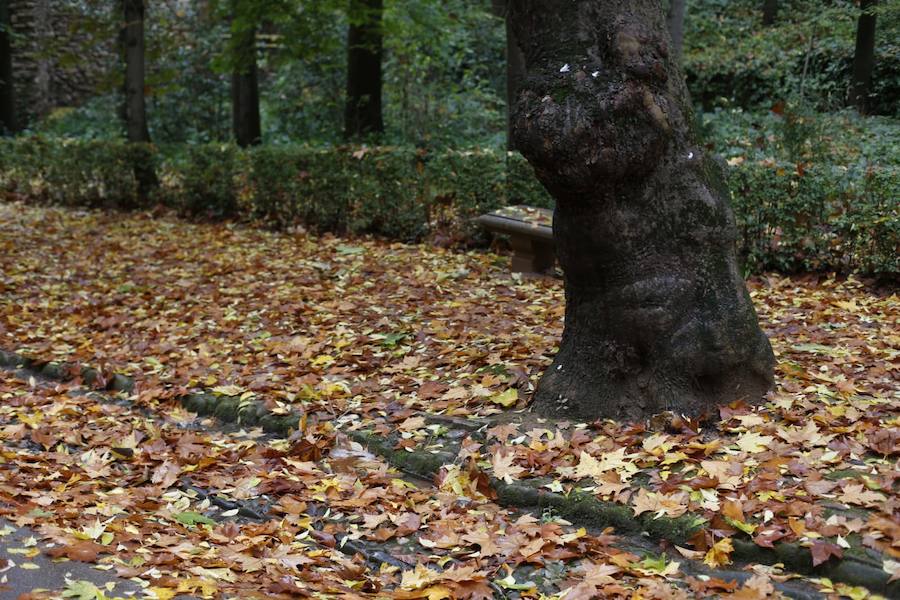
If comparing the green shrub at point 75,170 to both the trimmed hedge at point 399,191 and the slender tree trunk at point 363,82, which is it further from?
the slender tree trunk at point 363,82

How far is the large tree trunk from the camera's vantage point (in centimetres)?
1404

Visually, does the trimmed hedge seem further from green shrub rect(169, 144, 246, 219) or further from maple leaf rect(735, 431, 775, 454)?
maple leaf rect(735, 431, 775, 454)

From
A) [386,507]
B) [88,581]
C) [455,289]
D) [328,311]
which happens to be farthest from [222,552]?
[455,289]

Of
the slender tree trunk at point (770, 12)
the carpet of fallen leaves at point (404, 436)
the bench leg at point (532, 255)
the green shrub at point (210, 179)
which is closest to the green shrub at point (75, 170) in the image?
the green shrub at point (210, 179)

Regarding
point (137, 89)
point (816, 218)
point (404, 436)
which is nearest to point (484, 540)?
point (404, 436)

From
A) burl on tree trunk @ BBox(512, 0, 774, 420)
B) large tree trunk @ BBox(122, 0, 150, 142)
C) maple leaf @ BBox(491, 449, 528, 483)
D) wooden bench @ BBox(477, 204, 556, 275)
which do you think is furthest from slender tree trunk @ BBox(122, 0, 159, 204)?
maple leaf @ BBox(491, 449, 528, 483)

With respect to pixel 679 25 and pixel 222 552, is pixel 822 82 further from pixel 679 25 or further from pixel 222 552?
pixel 222 552

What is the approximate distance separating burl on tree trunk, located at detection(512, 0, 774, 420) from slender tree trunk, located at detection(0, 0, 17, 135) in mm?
18205

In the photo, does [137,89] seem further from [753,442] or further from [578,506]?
[753,442]

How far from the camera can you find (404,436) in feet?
17.6

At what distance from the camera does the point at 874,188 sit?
7.93 meters

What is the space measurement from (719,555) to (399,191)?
7636mm

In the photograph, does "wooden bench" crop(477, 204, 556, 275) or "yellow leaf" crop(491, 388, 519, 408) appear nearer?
"yellow leaf" crop(491, 388, 519, 408)

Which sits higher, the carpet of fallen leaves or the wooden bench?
the wooden bench
